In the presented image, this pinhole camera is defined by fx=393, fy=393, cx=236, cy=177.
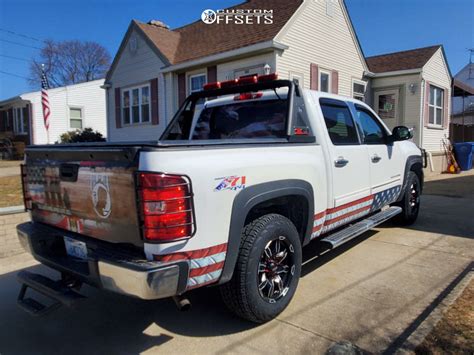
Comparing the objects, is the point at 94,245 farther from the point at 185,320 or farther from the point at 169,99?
the point at 169,99

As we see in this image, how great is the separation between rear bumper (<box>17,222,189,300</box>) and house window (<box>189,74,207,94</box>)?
11660 millimetres

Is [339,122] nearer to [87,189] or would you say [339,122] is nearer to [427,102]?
[87,189]

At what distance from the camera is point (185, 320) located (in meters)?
3.38

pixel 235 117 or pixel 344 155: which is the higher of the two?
pixel 235 117

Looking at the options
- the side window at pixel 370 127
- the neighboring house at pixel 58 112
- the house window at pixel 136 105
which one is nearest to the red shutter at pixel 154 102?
the house window at pixel 136 105

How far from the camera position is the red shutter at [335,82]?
13.9 metres

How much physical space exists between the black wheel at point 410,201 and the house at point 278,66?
6.39m

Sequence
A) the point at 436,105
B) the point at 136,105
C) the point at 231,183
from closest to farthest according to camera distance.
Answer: the point at 231,183 → the point at 136,105 → the point at 436,105

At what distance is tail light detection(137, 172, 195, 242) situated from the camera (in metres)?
2.34

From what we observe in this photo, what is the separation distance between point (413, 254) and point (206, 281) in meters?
3.37

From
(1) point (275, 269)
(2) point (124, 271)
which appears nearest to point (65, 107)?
(1) point (275, 269)

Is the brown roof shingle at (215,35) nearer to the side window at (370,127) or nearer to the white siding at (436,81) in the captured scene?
the white siding at (436,81)

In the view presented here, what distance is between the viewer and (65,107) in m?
23.2

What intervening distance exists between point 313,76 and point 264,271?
11.0 m
